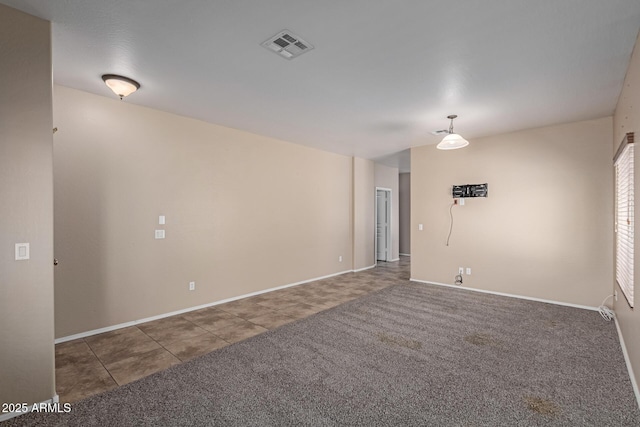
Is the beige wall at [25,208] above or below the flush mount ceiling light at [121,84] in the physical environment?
below

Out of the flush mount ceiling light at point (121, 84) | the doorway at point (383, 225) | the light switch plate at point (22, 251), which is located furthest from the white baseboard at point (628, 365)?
the doorway at point (383, 225)

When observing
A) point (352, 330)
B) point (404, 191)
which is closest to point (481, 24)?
point (352, 330)

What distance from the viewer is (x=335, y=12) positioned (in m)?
2.06

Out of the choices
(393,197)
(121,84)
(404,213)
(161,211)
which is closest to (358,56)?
(121,84)

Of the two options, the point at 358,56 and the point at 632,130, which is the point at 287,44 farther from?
the point at 632,130

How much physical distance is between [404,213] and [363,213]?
2927 millimetres

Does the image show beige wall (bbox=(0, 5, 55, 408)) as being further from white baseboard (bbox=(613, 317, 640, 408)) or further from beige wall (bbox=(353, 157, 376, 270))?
beige wall (bbox=(353, 157, 376, 270))

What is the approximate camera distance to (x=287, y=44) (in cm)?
246

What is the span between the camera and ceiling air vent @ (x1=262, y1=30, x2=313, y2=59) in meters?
2.35

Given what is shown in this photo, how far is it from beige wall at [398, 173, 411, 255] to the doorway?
1189 mm

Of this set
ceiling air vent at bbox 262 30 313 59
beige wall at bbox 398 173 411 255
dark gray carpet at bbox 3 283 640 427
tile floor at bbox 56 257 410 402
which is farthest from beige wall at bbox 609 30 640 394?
beige wall at bbox 398 173 411 255

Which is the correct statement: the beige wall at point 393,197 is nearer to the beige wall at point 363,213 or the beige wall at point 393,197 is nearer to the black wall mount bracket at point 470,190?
the beige wall at point 363,213

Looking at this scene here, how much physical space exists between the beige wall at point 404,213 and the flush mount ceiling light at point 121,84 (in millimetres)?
8212

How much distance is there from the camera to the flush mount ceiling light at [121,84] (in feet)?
9.83
